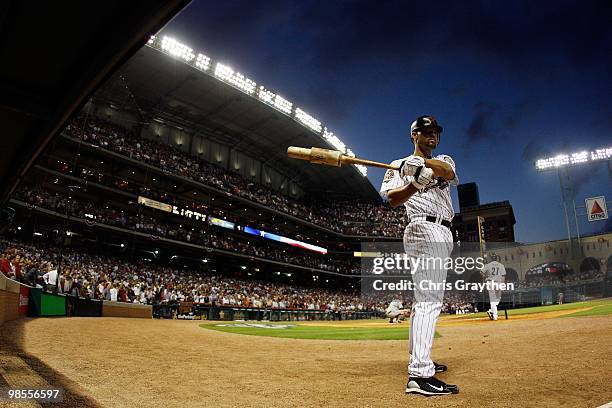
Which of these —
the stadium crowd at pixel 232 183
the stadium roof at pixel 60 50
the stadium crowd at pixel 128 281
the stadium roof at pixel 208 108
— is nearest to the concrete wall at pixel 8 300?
the stadium crowd at pixel 128 281

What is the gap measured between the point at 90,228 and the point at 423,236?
29.4 metres

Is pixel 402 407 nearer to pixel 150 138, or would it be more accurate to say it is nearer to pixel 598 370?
pixel 598 370

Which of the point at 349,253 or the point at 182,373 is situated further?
the point at 349,253

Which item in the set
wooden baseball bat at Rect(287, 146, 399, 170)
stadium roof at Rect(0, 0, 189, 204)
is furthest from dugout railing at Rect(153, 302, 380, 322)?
wooden baseball bat at Rect(287, 146, 399, 170)

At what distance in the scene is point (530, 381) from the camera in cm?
356

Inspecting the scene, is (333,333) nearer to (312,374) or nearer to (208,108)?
(312,374)

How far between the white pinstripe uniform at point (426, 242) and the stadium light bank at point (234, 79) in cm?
2144

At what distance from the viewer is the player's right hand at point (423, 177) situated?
331cm

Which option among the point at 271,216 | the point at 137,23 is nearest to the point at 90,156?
the point at 271,216

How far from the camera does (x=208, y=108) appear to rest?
36062 mm

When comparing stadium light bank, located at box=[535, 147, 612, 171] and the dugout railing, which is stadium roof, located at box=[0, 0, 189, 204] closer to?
the dugout railing

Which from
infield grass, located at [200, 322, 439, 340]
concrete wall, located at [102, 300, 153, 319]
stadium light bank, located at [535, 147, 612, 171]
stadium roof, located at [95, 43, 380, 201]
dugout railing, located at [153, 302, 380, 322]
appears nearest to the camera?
infield grass, located at [200, 322, 439, 340]

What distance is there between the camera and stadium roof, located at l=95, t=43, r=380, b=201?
30.6 m

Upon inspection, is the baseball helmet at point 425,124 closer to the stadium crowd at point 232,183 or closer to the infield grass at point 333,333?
the infield grass at point 333,333
